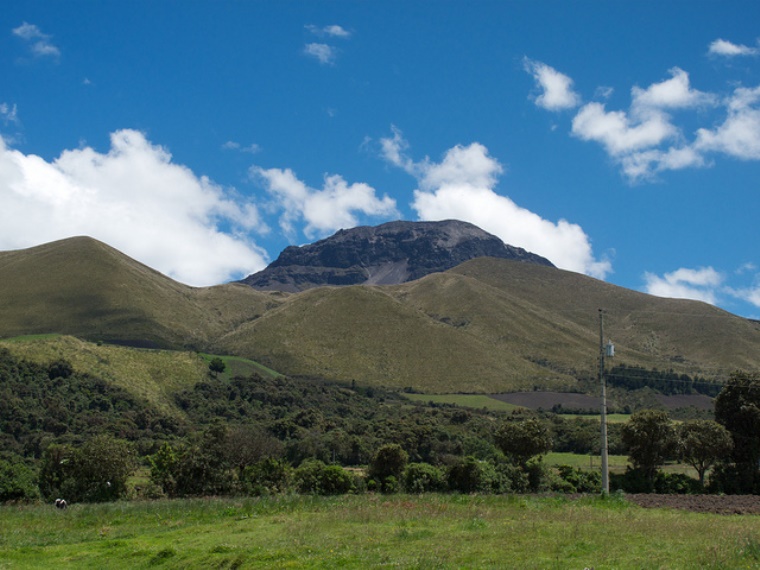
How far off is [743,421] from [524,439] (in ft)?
51.3

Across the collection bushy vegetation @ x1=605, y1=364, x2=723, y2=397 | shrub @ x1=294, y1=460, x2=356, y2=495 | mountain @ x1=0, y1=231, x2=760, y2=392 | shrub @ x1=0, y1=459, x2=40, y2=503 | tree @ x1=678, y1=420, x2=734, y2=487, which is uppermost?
mountain @ x1=0, y1=231, x2=760, y2=392

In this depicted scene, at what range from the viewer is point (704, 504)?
28.5 metres

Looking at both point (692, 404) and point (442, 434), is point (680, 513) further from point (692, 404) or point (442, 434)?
point (692, 404)

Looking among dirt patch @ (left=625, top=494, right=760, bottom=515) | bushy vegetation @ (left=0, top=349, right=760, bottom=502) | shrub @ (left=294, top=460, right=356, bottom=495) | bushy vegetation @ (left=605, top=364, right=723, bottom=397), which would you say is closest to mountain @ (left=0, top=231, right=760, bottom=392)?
bushy vegetation @ (left=605, top=364, right=723, bottom=397)

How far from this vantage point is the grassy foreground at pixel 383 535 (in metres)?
16.7

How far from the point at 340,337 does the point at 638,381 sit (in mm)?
77717

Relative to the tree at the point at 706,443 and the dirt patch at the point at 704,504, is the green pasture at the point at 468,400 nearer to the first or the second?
the tree at the point at 706,443

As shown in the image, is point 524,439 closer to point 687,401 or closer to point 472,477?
point 472,477

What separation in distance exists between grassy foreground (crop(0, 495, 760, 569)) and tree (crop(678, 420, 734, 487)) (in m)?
22.8

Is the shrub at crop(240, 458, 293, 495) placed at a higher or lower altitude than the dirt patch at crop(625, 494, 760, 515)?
lower

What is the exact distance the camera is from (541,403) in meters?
141

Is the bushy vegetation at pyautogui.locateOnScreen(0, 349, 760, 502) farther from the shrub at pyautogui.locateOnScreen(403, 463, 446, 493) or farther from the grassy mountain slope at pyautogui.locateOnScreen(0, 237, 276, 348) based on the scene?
the grassy mountain slope at pyautogui.locateOnScreen(0, 237, 276, 348)

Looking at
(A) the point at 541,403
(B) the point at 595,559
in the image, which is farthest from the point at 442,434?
(B) the point at 595,559

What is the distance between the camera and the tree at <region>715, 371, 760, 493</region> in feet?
149
